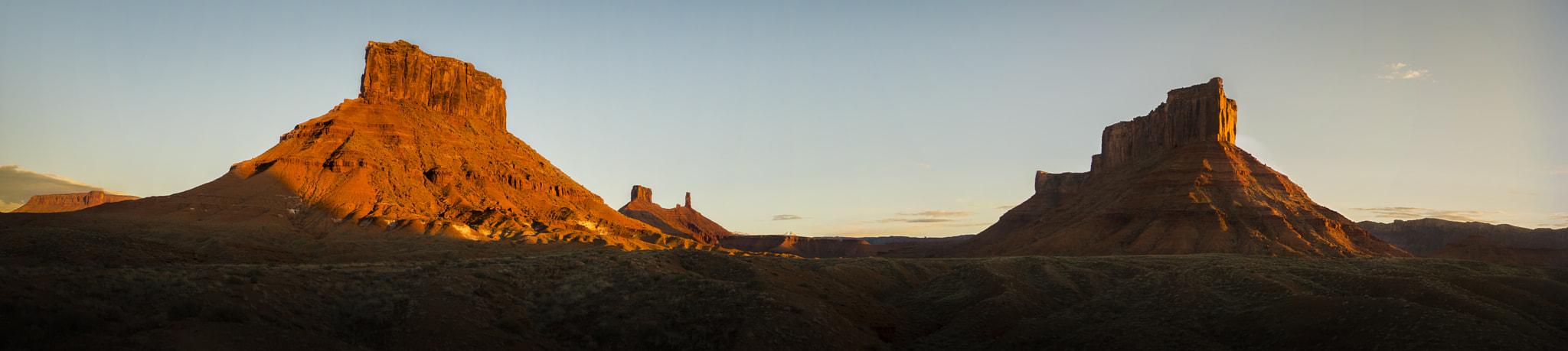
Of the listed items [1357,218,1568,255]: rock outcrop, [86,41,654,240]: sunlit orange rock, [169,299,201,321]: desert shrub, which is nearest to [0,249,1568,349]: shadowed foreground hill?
[169,299,201,321]: desert shrub

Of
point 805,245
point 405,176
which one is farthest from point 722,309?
point 805,245

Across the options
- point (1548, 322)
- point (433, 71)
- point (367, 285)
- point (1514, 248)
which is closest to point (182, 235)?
point (367, 285)

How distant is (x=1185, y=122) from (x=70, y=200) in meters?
268

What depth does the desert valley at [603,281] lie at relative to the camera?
19.8 m

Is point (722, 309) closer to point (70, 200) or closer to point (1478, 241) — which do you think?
point (1478, 241)

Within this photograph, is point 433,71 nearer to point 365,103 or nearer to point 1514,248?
point 365,103

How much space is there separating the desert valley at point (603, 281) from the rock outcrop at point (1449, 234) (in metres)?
28.3

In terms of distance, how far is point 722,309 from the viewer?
25266mm

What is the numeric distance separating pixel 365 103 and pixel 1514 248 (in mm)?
174227

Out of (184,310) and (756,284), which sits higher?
(756,284)

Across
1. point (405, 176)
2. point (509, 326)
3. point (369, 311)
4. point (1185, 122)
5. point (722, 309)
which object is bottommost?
point (509, 326)

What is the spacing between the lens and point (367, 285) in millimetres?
25219

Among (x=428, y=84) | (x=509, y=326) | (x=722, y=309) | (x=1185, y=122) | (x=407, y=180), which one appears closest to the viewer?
(x=509, y=326)

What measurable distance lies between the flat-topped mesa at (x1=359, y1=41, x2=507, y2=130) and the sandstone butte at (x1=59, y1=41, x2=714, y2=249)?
194 mm
